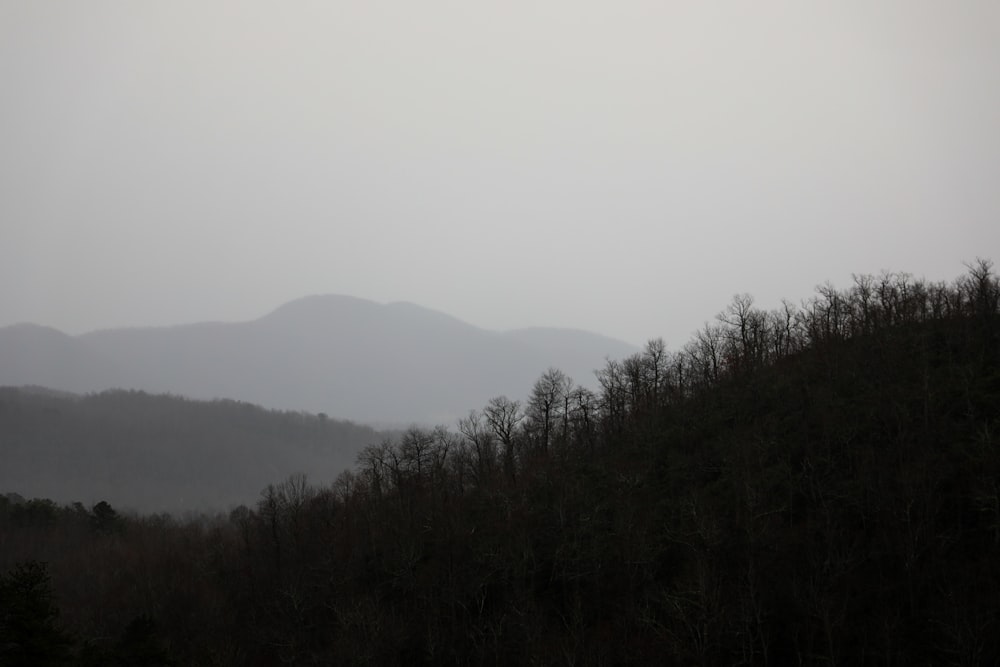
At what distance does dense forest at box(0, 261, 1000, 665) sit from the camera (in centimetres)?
3362

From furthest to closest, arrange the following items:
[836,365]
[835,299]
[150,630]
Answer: [835,299] → [836,365] → [150,630]

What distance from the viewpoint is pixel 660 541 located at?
43.8m

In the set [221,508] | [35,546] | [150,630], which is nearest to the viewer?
[150,630]

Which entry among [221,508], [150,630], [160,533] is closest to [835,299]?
[150,630]

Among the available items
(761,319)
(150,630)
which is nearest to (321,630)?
(150,630)

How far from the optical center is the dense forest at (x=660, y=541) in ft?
110

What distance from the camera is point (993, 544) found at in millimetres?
33562

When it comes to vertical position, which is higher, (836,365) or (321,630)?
(836,365)

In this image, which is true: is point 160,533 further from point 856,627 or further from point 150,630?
point 856,627

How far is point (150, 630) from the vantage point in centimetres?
2895

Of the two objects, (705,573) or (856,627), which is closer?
(856,627)

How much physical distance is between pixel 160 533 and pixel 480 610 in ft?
209

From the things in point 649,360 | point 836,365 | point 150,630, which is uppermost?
point 649,360

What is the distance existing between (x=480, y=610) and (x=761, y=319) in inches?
2022
